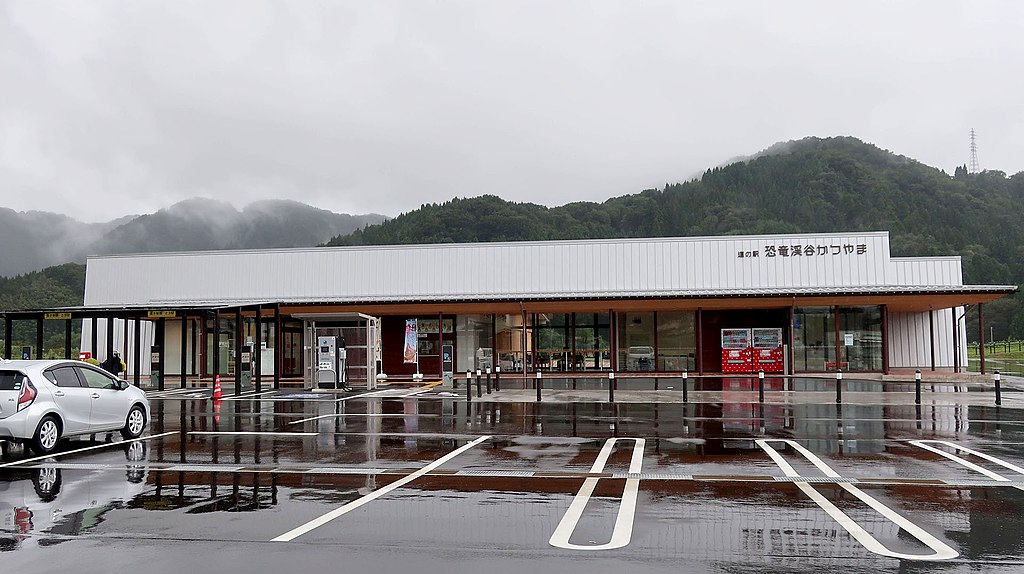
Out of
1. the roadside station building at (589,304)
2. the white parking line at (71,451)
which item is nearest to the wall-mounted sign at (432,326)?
the roadside station building at (589,304)

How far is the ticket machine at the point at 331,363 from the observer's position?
87.3ft

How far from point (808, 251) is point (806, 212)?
63280 millimetres

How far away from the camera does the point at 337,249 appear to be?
38469mm

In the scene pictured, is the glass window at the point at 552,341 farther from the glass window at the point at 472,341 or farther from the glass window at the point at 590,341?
the glass window at the point at 472,341

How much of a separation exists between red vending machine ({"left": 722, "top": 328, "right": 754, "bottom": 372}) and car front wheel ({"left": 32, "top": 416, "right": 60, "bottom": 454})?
1125 inches

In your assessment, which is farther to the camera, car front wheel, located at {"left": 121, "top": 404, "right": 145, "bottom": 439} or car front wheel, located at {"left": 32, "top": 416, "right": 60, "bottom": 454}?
→ car front wheel, located at {"left": 121, "top": 404, "right": 145, "bottom": 439}

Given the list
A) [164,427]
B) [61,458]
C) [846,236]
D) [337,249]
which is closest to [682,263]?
[846,236]

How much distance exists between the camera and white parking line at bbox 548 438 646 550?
666cm

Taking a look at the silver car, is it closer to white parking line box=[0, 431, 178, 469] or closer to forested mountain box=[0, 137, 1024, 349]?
white parking line box=[0, 431, 178, 469]

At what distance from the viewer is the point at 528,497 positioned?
8594 mm

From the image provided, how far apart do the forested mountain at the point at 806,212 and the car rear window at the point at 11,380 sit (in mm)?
70321

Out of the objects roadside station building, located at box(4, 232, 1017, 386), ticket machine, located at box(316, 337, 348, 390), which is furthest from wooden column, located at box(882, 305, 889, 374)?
ticket machine, located at box(316, 337, 348, 390)

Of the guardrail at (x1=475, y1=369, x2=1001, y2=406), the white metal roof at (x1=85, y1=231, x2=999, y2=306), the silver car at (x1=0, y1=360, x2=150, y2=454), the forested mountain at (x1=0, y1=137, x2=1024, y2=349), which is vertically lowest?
the guardrail at (x1=475, y1=369, x2=1001, y2=406)

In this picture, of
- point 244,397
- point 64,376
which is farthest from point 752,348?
point 64,376
